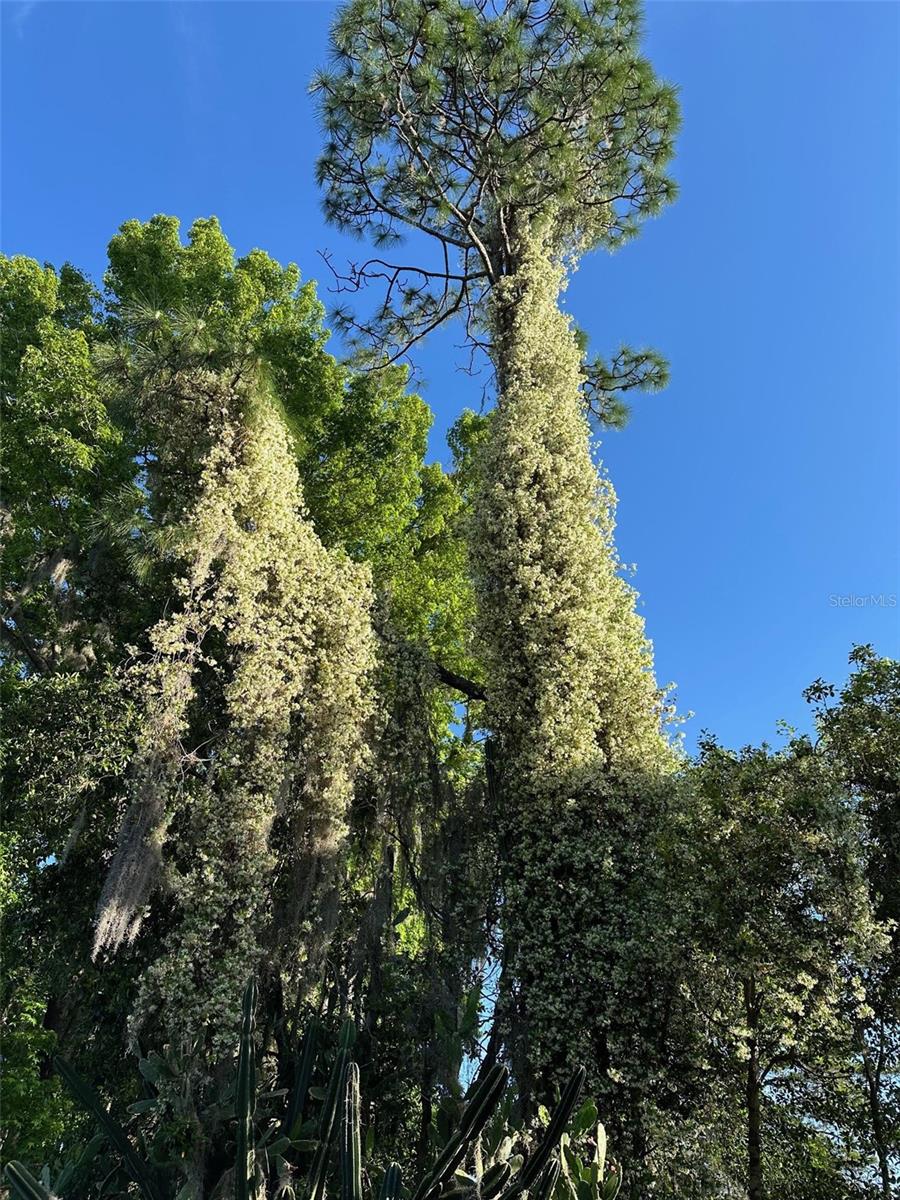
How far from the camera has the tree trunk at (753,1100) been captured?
4.84 metres

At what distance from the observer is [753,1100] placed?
197 inches

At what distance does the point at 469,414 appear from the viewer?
1394 centimetres

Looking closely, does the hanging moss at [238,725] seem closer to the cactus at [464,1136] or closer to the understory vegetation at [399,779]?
the understory vegetation at [399,779]

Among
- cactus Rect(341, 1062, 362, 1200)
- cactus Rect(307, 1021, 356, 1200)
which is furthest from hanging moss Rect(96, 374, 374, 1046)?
cactus Rect(341, 1062, 362, 1200)

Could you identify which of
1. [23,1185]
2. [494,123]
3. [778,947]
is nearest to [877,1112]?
[778,947]

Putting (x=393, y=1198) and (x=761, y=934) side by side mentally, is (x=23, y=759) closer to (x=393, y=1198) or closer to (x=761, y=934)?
(x=393, y=1198)

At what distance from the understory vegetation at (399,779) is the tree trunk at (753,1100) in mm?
24

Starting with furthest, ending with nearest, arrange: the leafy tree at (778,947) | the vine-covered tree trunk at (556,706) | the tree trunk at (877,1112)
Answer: the vine-covered tree trunk at (556,706)
the leafy tree at (778,947)
the tree trunk at (877,1112)

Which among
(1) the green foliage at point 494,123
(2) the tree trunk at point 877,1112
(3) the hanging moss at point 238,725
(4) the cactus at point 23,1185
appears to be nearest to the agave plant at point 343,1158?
(4) the cactus at point 23,1185

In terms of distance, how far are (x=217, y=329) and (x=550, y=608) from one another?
16.1ft

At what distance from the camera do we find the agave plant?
3.46 meters

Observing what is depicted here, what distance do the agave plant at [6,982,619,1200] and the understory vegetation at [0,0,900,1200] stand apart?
24 millimetres

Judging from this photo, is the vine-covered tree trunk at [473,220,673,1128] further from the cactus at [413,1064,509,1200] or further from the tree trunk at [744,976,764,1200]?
the cactus at [413,1064,509,1200]

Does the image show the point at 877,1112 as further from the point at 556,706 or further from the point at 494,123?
the point at 494,123
